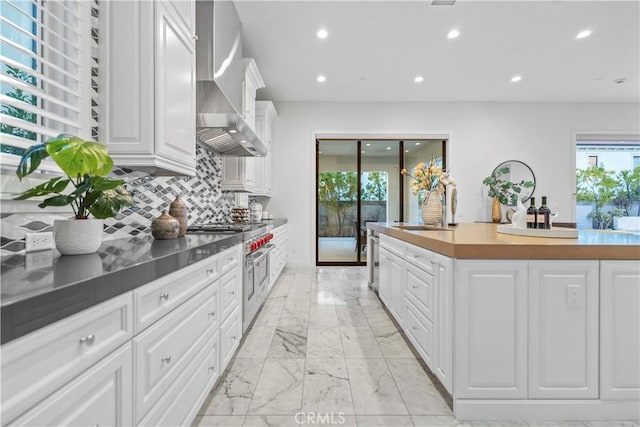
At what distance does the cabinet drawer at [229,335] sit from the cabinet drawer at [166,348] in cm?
33

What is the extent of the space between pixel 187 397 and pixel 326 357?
3.56ft

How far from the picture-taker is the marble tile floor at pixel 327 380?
1563 mm

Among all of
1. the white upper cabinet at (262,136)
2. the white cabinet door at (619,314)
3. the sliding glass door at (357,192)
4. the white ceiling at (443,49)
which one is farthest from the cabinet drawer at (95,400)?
the sliding glass door at (357,192)

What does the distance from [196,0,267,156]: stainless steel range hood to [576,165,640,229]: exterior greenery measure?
21.5 ft

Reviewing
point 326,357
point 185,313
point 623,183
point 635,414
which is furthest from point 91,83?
point 623,183

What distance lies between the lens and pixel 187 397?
134cm

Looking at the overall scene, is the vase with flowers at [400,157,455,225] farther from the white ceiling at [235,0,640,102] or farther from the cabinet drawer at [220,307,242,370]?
the cabinet drawer at [220,307,242,370]

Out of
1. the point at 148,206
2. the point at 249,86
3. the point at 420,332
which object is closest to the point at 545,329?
the point at 420,332

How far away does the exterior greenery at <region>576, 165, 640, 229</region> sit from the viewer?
602 cm

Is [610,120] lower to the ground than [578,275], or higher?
higher

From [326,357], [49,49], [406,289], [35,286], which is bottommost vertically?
[326,357]

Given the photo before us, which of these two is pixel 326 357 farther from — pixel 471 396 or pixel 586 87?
pixel 586 87
